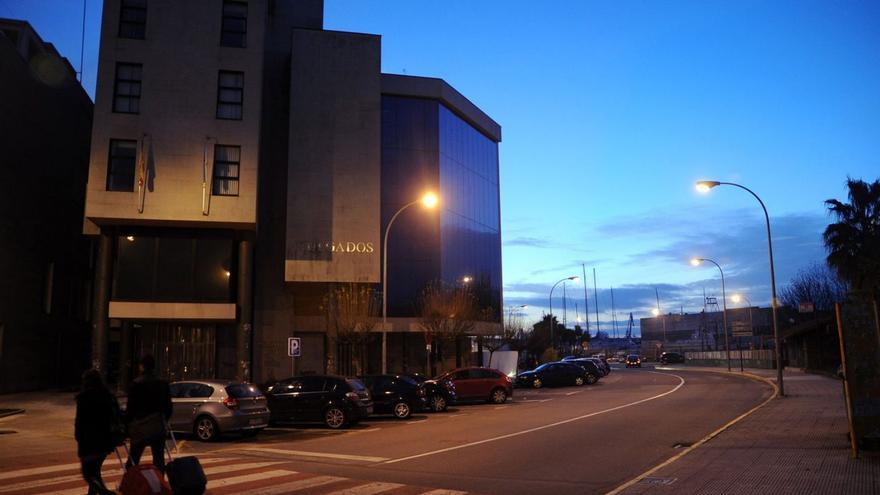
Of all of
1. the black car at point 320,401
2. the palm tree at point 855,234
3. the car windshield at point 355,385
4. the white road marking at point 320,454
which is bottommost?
the white road marking at point 320,454

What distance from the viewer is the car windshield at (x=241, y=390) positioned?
54.9 ft

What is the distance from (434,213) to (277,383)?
26.9 meters

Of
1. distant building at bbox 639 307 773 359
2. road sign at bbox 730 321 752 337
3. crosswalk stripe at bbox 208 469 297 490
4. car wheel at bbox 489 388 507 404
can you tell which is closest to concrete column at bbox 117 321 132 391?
car wheel at bbox 489 388 507 404

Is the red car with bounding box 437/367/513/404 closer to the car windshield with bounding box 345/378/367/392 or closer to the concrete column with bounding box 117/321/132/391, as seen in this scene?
the car windshield with bounding box 345/378/367/392

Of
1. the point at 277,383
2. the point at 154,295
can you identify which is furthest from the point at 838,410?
the point at 154,295

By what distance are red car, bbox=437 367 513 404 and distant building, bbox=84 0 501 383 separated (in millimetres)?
7037

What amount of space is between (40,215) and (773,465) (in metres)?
34.7

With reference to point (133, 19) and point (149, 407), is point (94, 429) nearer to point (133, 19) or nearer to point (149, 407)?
point (149, 407)

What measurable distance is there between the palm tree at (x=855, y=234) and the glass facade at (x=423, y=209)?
22947 mm

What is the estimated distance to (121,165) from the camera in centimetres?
3192

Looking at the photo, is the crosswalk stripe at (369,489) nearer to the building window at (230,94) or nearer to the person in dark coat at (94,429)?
the person in dark coat at (94,429)

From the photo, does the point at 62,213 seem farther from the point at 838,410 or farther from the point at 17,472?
the point at 838,410

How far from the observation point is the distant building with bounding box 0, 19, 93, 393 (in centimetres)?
3047

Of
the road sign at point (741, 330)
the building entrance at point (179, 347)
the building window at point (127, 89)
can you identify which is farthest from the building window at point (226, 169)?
the road sign at point (741, 330)
